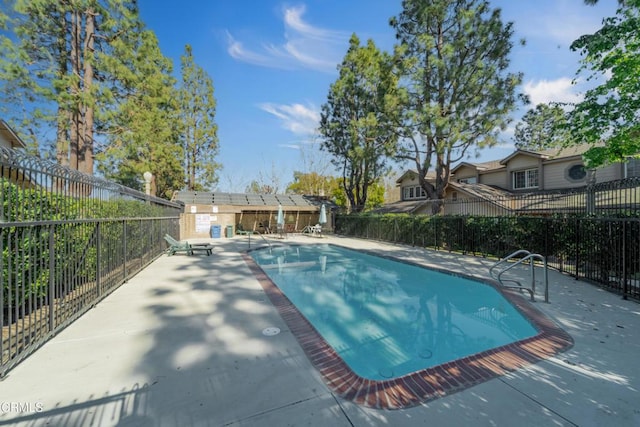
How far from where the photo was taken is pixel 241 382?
107 inches

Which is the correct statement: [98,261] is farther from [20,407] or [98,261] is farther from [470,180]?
[470,180]

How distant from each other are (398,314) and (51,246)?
18.9 feet

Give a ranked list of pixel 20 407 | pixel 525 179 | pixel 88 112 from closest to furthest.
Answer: pixel 20 407, pixel 88 112, pixel 525 179

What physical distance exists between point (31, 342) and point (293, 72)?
17324 mm

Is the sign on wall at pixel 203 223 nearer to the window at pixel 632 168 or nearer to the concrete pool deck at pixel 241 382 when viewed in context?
the concrete pool deck at pixel 241 382

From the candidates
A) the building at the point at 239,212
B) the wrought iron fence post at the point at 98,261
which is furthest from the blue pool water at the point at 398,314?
the building at the point at 239,212

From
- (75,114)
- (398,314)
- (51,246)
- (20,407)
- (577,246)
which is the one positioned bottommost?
(398,314)

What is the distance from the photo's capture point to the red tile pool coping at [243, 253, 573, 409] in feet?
8.39

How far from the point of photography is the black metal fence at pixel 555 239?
5477 mm

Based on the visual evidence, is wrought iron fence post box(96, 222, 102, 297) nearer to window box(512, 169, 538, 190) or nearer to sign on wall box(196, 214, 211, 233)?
sign on wall box(196, 214, 211, 233)

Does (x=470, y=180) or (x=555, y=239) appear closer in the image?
(x=555, y=239)

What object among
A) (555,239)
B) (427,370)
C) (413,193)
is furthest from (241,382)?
(413,193)

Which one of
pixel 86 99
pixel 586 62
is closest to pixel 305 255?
pixel 86 99

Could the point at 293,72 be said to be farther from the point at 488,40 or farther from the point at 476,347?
the point at 476,347
